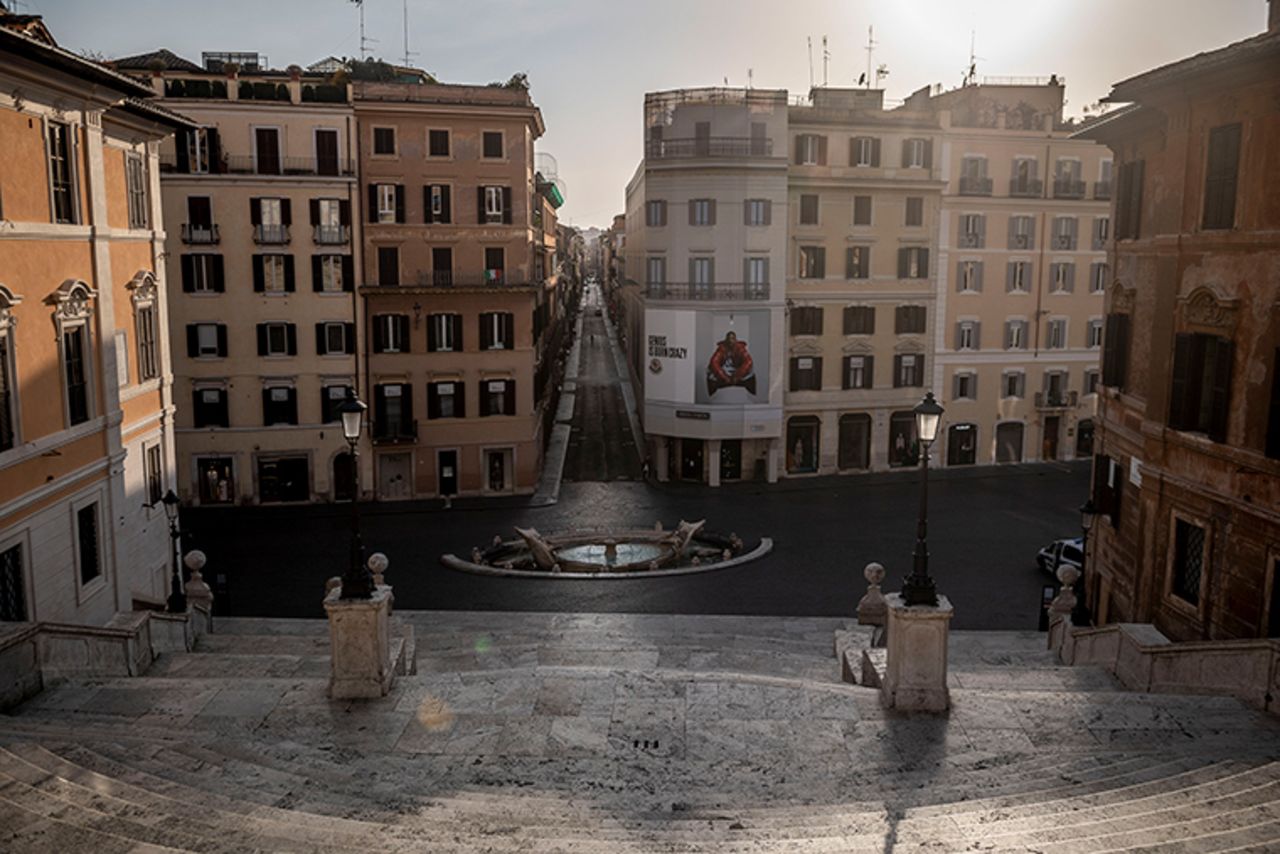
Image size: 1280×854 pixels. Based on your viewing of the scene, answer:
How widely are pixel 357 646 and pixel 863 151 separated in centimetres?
3820

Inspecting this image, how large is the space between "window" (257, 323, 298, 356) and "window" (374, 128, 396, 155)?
7810 millimetres

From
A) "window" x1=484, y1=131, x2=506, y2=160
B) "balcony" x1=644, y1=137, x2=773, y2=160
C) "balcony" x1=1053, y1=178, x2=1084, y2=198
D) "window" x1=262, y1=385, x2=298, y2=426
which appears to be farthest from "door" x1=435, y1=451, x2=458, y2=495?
"balcony" x1=1053, y1=178, x2=1084, y2=198

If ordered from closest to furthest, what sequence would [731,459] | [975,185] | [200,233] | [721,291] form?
[200,233]
[721,291]
[731,459]
[975,185]

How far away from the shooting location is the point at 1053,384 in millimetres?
52312

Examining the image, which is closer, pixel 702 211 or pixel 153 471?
pixel 153 471

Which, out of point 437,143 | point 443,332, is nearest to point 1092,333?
point 443,332

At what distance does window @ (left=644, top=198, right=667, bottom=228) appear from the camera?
4606 cm

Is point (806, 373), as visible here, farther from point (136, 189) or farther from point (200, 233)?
point (136, 189)

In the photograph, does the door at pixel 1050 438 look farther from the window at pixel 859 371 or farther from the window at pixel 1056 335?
the window at pixel 859 371

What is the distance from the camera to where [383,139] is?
41656mm

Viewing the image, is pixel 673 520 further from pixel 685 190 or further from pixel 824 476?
pixel 685 190

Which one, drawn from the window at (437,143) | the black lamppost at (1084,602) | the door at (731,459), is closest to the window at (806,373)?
the door at (731,459)

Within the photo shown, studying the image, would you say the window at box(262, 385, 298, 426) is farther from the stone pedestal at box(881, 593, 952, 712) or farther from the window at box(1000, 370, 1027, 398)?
the stone pedestal at box(881, 593, 952, 712)

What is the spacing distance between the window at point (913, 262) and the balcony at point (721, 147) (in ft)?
27.0
